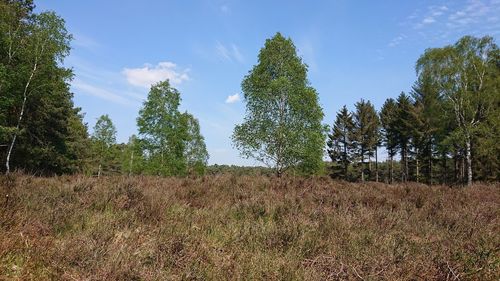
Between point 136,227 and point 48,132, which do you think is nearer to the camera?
point 136,227

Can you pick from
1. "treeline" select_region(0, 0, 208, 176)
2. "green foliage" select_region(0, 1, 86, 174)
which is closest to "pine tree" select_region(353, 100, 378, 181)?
"treeline" select_region(0, 0, 208, 176)

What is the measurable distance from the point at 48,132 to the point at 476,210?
29.8 m

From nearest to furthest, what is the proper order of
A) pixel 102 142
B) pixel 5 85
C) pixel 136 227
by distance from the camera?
pixel 136 227 < pixel 5 85 < pixel 102 142

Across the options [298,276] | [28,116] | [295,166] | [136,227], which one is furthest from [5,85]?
[298,276]

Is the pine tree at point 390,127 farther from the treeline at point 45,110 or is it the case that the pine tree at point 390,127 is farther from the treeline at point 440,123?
the treeline at point 45,110

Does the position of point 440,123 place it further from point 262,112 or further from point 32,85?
point 32,85

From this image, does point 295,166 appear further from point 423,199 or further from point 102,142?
point 102,142

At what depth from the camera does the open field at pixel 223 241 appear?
11.4 feet

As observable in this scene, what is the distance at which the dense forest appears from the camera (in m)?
20.2

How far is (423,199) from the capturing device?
29.3 ft

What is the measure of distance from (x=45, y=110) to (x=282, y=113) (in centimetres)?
1936

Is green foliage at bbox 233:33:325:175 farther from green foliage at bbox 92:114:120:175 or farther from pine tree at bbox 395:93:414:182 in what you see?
green foliage at bbox 92:114:120:175

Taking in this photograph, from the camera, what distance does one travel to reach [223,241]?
188 inches

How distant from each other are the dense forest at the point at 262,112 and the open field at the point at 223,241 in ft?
23.1
